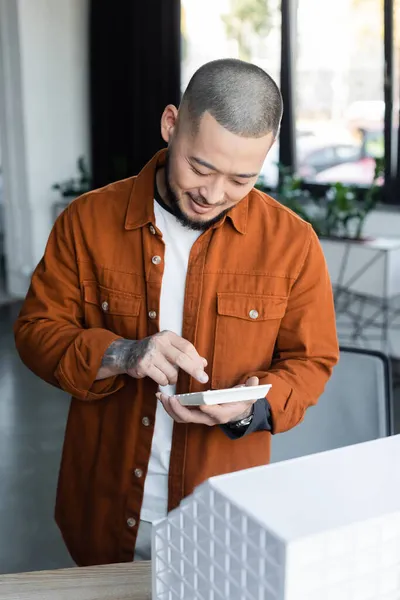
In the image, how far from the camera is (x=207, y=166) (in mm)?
1122

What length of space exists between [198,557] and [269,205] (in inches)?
30.8

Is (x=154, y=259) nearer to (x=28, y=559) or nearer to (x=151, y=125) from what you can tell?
(x=28, y=559)

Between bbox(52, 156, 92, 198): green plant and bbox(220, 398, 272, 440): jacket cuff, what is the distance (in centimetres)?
455

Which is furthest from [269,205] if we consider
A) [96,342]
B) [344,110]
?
[344,110]

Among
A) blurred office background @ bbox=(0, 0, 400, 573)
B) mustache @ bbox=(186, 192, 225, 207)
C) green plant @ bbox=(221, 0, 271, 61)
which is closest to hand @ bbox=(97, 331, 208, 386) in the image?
mustache @ bbox=(186, 192, 225, 207)

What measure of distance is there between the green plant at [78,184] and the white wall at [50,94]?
6 centimetres

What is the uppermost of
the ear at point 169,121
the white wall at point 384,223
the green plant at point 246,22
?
the green plant at point 246,22

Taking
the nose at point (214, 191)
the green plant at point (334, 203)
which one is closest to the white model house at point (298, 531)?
the nose at point (214, 191)

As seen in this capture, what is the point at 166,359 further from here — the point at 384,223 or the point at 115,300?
the point at 384,223

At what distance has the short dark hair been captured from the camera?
1099mm

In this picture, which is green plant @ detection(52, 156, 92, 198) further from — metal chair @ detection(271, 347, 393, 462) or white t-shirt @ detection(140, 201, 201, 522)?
white t-shirt @ detection(140, 201, 201, 522)

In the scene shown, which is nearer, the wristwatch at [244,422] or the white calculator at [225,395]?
the white calculator at [225,395]

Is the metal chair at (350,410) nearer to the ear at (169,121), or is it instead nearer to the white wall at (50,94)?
the ear at (169,121)

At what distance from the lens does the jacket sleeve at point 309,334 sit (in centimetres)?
126
